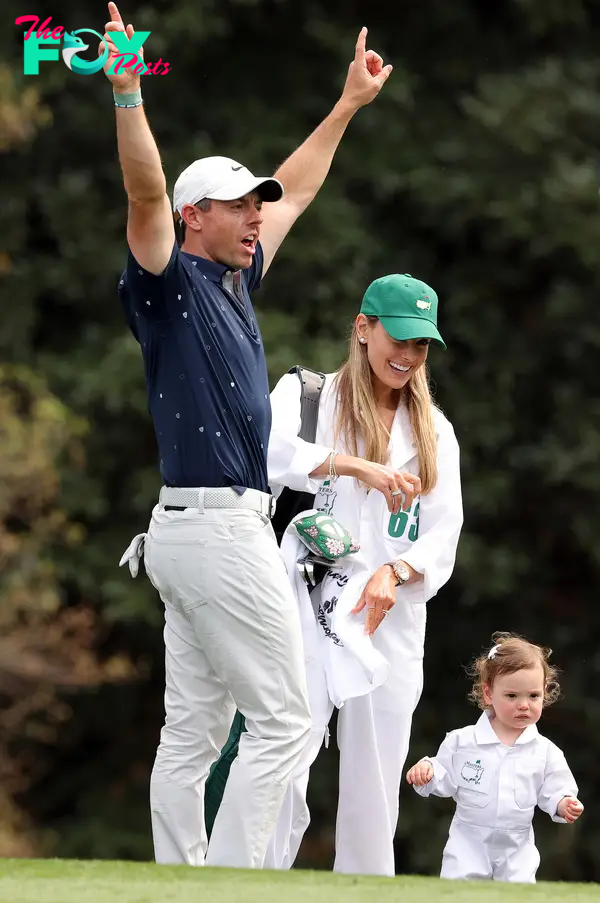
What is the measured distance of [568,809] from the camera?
461 centimetres

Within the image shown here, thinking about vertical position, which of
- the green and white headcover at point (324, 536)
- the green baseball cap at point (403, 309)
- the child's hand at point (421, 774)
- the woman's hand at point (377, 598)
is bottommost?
the child's hand at point (421, 774)

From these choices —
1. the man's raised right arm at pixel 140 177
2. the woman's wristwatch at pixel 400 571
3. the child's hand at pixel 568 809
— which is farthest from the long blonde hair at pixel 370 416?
the man's raised right arm at pixel 140 177

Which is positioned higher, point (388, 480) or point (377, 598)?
point (388, 480)

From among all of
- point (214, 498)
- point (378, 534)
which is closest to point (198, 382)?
point (214, 498)

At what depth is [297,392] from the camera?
4.88m

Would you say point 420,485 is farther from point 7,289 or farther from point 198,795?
point 7,289

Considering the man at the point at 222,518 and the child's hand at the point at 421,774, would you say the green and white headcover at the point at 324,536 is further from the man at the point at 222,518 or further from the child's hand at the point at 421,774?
the child's hand at the point at 421,774

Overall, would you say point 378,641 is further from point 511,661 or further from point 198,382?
point 198,382

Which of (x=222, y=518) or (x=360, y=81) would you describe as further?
(x=360, y=81)

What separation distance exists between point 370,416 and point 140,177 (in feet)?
4.39

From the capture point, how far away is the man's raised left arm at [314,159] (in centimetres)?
475

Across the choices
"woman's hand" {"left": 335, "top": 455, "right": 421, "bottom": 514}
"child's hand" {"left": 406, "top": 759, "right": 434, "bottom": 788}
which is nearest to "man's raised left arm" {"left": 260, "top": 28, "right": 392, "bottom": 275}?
"woman's hand" {"left": 335, "top": 455, "right": 421, "bottom": 514}

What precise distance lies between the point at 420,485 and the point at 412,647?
1.76 ft

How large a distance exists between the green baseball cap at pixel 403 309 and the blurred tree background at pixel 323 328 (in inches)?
271
